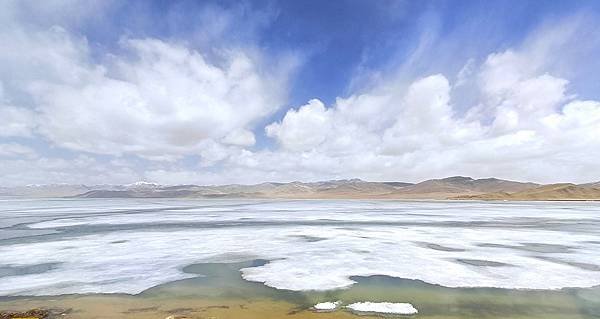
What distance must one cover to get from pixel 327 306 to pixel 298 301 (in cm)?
61

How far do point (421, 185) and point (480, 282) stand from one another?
582ft

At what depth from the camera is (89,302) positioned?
7.41 m

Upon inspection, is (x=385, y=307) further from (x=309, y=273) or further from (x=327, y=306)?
(x=309, y=273)

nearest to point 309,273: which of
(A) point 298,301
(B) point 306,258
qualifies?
A: (B) point 306,258

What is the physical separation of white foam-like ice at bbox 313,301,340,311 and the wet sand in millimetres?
128

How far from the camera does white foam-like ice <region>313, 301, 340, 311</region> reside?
22.5ft

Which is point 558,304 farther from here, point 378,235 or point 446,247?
point 378,235

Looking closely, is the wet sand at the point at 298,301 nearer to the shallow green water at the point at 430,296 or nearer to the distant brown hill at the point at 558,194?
the shallow green water at the point at 430,296

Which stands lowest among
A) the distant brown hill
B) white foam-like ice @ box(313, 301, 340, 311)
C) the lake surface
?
white foam-like ice @ box(313, 301, 340, 311)

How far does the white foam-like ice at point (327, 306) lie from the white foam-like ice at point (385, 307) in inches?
9.7

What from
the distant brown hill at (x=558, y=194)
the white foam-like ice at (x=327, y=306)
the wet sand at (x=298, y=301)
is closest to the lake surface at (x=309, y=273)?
the wet sand at (x=298, y=301)

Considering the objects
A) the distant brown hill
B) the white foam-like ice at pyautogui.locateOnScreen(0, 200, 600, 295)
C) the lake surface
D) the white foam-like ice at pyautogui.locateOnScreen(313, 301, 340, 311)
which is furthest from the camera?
the distant brown hill

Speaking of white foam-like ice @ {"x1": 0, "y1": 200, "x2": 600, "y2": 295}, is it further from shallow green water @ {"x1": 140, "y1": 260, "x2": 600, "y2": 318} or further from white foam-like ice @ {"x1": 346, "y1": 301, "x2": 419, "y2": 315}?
white foam-like ice @ {"x1": 346, "y1": 301, "x2": 419, "y2": 315}

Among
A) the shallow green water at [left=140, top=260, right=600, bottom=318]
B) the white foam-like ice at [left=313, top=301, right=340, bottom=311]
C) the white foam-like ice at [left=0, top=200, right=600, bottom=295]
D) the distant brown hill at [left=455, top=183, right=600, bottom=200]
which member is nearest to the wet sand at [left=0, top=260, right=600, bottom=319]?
the shallow green water at [left=140, top=260, right=600, bottom=318]
